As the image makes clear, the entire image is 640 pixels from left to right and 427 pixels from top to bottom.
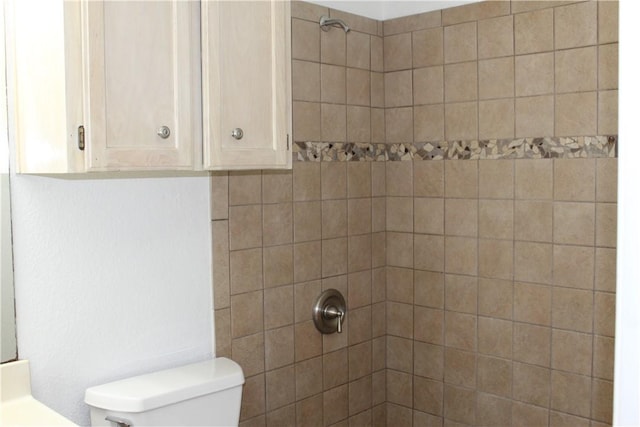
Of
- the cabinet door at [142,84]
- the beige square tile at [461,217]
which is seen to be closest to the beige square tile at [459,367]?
the beige square tile at [461,217]

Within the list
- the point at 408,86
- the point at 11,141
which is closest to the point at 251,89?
A: the point at 11,141

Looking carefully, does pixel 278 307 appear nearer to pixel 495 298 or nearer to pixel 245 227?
pixel 245 227

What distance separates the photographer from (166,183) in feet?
6.70

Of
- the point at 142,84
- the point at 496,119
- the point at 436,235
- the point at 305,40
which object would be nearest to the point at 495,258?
the point at 436,235

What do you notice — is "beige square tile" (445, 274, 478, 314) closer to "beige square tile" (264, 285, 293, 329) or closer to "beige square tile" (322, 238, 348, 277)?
"beige square tile" (322, 238, 348, 277)

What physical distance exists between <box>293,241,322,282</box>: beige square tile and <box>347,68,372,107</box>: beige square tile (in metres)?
0.60

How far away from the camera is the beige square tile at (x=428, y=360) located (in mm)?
2633

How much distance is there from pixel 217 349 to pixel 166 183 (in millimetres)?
582

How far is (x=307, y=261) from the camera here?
98.0 inches

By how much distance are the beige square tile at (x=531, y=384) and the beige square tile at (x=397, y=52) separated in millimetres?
1255

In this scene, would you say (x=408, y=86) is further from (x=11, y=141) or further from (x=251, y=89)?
(x=11, y=141)

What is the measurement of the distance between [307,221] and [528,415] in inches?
42.1

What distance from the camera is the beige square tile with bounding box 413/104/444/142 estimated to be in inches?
102

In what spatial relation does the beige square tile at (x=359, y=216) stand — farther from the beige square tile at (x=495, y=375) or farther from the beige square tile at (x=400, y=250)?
the beige square tile at (x=495, y=375)
